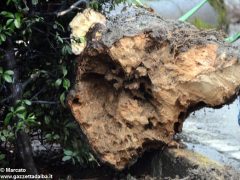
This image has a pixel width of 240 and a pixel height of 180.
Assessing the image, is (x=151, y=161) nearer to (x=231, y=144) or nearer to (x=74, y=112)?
(x=74, y=112)

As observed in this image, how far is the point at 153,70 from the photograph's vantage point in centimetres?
307

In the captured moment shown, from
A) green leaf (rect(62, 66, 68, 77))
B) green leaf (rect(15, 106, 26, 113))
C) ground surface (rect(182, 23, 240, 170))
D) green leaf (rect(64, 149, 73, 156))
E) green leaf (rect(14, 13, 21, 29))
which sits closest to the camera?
green leaf (rect(14, 13, 21, 29))

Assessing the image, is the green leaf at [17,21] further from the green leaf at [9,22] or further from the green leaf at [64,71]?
the green leaf at [64,71]

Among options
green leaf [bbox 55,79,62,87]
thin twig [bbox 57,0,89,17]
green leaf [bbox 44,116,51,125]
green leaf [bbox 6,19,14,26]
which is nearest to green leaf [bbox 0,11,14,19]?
green leaf [bbox 6,19,14,26]

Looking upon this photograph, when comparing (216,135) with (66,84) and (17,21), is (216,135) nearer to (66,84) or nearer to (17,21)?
(66,84)

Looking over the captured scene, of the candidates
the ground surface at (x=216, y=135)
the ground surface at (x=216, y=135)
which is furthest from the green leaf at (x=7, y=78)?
the ground surface at (x=216, y=135)

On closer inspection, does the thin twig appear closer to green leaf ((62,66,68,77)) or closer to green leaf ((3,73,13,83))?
green leaf ((62,66,68,77))

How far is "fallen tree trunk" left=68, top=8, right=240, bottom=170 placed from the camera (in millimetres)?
3053

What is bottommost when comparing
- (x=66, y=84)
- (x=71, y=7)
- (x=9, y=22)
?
(x=66, y=84)

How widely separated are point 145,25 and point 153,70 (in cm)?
28

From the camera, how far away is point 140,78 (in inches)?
123

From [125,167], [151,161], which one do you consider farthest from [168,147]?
[125,167]

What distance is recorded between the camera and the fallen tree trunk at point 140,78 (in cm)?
305

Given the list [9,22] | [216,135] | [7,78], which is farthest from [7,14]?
[216,135]
